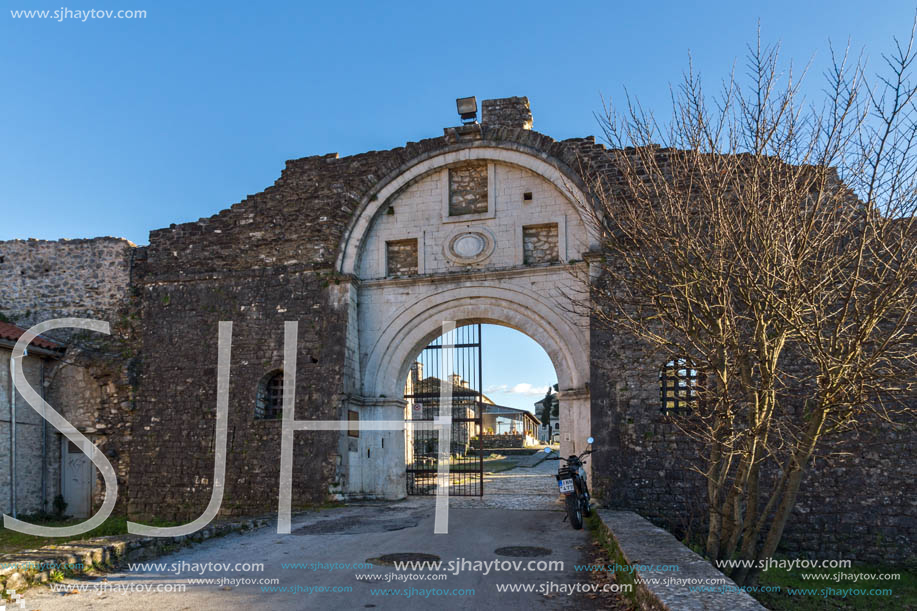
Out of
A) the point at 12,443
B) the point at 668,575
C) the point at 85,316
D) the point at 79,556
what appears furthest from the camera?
the point at 85,316

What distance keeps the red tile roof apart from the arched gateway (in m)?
5.97

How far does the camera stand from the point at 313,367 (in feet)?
39.8

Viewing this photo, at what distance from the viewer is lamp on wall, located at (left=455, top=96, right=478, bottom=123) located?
41.5 ft

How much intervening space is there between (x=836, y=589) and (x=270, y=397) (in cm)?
931

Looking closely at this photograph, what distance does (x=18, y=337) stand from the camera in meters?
12.6

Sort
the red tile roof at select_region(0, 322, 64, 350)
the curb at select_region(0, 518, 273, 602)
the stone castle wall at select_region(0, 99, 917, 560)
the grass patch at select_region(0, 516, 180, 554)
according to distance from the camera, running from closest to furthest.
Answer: the curb at select_region(0, 518, 273, 602) < the grass patch at select_region(0, 516, 180, 554) < the stone castle wall at select_region(0, 99, 917, 560) < the red tile roof at select_region(0, 322, 64, 350)

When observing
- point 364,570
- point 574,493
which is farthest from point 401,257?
point 364,570

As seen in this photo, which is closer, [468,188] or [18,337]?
[18,337]

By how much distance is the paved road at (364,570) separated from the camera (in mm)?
5254

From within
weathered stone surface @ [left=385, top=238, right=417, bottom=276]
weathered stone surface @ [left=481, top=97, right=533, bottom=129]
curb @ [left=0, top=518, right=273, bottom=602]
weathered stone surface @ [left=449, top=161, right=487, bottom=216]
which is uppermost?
weathered stone surface @ [left=481, top=97, right=533, bottom=129]

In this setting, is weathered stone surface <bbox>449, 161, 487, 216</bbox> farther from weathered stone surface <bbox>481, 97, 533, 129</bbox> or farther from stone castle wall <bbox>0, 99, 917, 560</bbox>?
weathered stone surface <bbox>481, 97, 533, 129</bbox>

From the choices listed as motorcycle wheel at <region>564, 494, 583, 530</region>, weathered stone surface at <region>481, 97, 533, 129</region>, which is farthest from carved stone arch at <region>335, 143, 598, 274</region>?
motorcycle wheel at <region>564, 494, 583, 530</region>

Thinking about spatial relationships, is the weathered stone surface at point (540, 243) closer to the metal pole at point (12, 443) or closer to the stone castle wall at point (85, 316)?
the stone castle wall at point (85, 316)

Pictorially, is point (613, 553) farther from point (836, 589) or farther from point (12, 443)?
point (12, 443)
